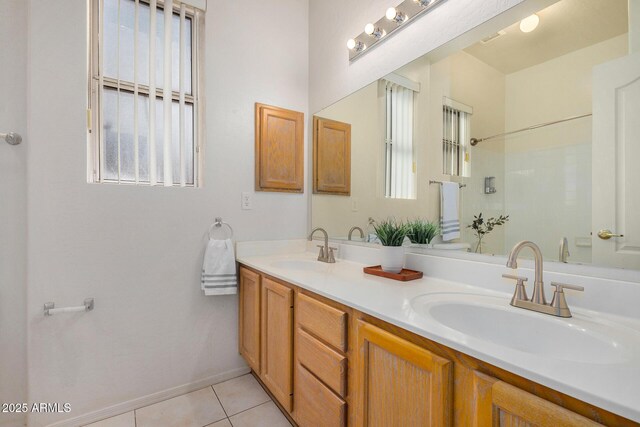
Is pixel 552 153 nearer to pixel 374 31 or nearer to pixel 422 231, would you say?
pixel 422 231

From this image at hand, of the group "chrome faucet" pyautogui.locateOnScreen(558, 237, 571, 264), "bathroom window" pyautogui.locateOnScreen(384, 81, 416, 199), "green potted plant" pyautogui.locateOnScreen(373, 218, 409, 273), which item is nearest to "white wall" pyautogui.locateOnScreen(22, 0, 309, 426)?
"bathroom window" pyautogui.locateOnScreen(384, 81, 416, 199)

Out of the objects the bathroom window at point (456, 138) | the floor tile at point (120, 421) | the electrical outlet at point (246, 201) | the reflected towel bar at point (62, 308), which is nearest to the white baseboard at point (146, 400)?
the floor tile at point (120, 421)

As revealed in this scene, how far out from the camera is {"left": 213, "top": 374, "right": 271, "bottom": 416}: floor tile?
1607mm

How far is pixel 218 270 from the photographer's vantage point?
5.67 feet

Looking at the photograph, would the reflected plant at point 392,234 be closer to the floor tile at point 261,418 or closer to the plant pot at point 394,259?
the plant pot at point 394,259

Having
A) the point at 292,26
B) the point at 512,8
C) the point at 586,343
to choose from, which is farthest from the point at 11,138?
the point at 586,343

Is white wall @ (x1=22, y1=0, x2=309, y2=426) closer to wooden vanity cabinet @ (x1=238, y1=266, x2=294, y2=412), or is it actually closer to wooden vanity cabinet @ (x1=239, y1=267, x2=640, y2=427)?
wooden vanity cabinet @ (x1=238, y1=266, x2=294, y2=412)

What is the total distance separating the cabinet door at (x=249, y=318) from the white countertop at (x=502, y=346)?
0.22 meters

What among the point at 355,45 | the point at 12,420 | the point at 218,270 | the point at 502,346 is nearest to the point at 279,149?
the point at 355,45

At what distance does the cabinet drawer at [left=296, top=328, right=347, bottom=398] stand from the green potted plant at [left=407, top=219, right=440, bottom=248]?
65 cm

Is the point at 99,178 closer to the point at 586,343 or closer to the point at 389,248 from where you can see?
the point at 389,248

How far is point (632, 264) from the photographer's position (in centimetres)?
83

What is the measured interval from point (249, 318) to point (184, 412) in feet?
1.87

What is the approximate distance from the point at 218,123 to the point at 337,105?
2.56 ft
